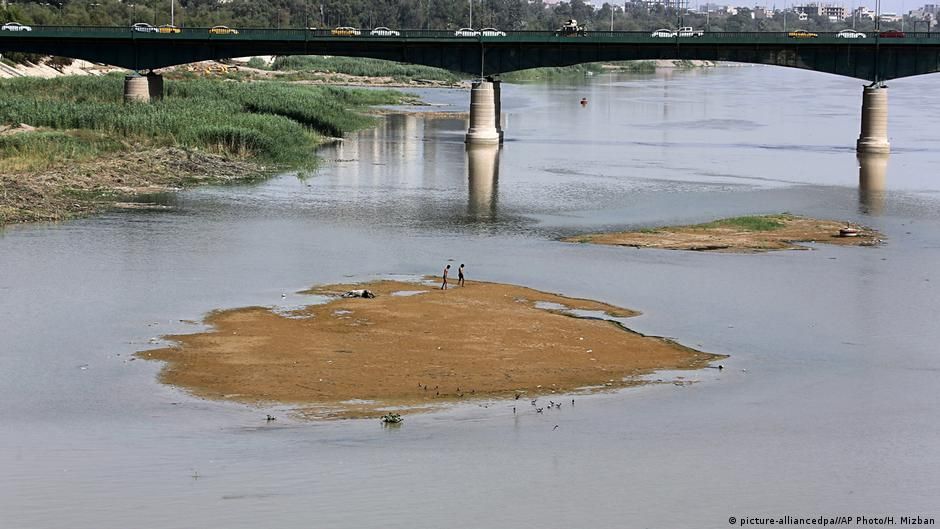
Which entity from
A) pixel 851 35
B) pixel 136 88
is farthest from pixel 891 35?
pixel 136 88

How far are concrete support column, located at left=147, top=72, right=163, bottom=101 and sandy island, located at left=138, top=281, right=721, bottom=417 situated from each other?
65.7 meters

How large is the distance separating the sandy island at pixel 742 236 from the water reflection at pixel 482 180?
29.8 ft

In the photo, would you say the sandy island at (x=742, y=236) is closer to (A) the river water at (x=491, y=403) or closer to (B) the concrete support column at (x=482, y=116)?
(A) the river water at (x=491, y=403)

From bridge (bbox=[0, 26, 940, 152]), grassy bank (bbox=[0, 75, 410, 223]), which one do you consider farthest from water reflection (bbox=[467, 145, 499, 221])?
grassy bank (bbox=[0, 75, 410, 223])

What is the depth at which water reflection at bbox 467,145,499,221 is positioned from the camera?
70.4 meters

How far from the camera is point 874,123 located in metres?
104

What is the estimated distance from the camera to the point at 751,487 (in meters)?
27.5

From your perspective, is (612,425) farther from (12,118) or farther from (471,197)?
(12,118)

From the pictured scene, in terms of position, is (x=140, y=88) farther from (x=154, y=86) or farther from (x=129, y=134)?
(x=129, y=134)

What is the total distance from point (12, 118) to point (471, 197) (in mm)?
29125

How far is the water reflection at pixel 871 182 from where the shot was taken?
74438 mm

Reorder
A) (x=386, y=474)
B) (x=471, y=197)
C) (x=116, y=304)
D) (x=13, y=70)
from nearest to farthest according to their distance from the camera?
(x=386, y=474) < (x=116, y=304) < (x=471, y=197) < (x=13, y=70)

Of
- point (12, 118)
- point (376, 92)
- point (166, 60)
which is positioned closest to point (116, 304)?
point (12, 118)

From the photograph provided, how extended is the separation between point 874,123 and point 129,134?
5428 centimetres
